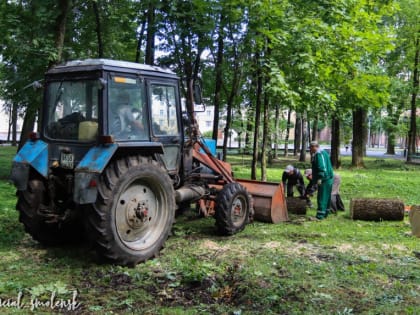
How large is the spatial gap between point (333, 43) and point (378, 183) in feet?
23.2

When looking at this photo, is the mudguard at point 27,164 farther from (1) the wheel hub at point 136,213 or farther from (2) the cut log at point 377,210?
(2) the cut log at point 377,210

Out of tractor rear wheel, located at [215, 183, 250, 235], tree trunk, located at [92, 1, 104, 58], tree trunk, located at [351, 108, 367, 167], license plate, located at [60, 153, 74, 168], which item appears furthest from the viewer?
tree trunk, located at [351, 108, 367, 167]

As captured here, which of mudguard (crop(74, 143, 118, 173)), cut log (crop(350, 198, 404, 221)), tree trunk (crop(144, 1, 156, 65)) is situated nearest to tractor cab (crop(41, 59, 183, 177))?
mudguard (crop(74, 143, 118, 173))

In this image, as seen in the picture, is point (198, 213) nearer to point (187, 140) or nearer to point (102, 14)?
Answer: point (187, 140)

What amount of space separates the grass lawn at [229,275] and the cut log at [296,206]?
1567 mm

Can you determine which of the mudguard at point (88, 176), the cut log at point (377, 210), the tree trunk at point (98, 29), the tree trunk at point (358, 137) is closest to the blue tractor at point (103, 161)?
the mudguard at point (88, 176)

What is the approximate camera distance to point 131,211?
6.14 meters

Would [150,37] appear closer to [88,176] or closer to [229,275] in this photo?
[88,176]

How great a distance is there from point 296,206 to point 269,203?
1.25 metres

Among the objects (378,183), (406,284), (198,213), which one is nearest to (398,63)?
(378,183)

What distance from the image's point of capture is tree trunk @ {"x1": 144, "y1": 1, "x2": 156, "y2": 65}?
49.7 ft

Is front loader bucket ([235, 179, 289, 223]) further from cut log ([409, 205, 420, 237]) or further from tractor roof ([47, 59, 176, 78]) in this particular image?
tractor roof ([47, 59, 176, 78])

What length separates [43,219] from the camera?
634cm

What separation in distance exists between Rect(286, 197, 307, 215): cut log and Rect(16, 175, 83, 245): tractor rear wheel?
4.99 metres
